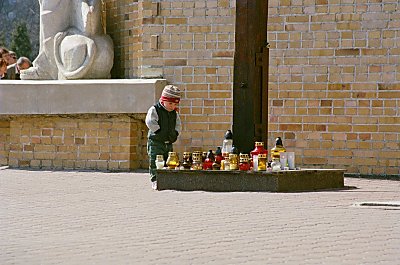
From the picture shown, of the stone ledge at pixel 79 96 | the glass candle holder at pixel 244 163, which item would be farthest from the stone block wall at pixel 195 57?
the glass candle holder at pixel 244 163

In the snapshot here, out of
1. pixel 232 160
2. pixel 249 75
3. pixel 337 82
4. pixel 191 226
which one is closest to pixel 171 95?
pixel 249 75

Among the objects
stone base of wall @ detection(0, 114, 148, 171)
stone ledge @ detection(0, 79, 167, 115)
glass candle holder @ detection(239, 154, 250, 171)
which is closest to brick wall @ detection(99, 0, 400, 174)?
stone ledge @ detection(0, 79, 167, 115)

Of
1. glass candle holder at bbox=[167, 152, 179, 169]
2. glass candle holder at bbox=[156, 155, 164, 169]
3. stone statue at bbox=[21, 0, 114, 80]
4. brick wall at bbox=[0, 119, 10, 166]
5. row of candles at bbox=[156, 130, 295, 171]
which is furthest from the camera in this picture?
brick wall at bbox=[0, 119, 10, 166]

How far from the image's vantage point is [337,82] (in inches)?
577

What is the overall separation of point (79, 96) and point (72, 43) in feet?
2.80

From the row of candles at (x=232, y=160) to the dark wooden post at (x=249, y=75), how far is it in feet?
0.68

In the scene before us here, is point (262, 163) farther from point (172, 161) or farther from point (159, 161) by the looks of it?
point (159, 161)

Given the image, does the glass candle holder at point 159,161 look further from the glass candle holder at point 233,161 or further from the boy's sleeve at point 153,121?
the glass candle holder at point 233,161

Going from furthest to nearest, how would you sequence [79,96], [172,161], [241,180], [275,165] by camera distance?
[79,96] < [172,161] < [275,165] < [241,180]

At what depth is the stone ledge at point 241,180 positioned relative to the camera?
11773mm

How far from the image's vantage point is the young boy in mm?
12625

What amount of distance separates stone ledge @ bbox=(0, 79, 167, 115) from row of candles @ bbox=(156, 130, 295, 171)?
284 centimetres

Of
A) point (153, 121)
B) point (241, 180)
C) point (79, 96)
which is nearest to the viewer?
point (241, 180)

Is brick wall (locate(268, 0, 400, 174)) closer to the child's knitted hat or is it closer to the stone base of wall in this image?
the stone base of wall
